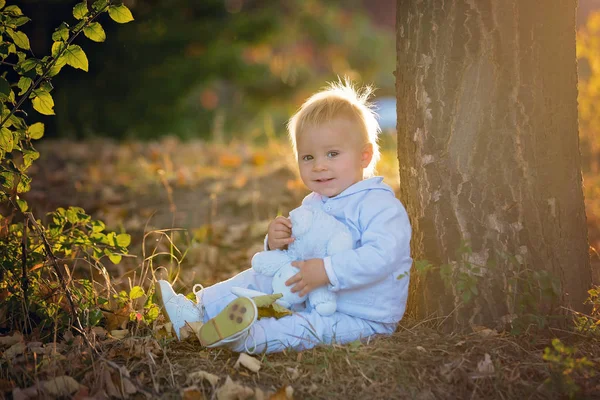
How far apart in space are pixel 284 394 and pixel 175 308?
727 millimetres

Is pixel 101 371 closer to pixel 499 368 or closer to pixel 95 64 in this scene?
Result: pixel 499 368

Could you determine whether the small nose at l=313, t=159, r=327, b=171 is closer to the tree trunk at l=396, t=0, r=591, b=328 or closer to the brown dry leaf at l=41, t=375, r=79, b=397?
the tree trunk at l=396, t=0, r=591, b=328

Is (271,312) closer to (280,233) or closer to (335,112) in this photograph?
(280,233)

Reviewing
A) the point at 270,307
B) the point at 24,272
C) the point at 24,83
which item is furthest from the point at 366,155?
the point at 24,272

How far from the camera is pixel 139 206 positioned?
5.33 meters

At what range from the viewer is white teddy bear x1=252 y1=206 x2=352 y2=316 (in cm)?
251

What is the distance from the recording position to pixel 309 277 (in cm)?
246

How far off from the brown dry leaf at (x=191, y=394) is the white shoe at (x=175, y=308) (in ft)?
1.54

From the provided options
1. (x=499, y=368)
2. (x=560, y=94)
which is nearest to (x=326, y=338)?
(x=499, y=368)

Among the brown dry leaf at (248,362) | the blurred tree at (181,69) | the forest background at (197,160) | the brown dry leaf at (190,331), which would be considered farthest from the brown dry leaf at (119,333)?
the blurred tree at (181,69)

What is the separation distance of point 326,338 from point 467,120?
42.0 inches

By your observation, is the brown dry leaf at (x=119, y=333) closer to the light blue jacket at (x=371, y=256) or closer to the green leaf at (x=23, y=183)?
the green leaf at (x=23, y=183)

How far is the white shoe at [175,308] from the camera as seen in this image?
262 centimetres

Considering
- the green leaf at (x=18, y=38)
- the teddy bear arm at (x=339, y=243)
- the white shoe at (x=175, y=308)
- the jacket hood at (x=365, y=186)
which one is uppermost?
the green leaf at (x=18, y=38)
